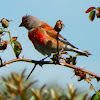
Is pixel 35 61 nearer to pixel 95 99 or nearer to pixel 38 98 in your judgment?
pixel 95 99

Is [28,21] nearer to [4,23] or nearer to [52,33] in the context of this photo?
[52,33]

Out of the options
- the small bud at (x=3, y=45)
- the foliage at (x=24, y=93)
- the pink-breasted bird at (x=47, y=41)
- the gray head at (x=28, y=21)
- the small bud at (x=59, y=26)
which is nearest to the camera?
the foliage at (x=24, y=93)

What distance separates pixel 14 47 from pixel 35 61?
15.3 inches

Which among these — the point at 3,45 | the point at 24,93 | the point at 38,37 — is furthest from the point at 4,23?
the point at 38,37

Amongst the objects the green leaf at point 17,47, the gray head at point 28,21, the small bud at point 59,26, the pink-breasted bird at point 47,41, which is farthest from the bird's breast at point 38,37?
the small bud at point 59,26

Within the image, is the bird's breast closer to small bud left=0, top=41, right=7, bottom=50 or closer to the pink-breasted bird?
the pink-breasted bird

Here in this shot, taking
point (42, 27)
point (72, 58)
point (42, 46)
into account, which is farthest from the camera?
point (42, 27)

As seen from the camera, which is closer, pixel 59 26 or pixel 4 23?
pixel 59 26

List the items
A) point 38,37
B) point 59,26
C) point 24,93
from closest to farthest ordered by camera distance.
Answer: point 24,93, point 59,26, point 38,37

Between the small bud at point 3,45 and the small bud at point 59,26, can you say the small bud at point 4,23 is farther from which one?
the small bud at point 59,26

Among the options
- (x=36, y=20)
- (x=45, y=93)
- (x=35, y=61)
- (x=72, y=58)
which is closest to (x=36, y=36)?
(x=36, y=20)

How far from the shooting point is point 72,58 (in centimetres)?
260

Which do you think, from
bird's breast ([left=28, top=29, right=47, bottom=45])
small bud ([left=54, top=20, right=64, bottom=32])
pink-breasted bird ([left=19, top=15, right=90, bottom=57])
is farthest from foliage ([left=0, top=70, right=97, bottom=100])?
bird's breast ([left=28, top=29, right=47, bottom=45])

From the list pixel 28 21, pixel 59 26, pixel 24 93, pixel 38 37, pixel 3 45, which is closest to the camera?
pixel 24 93
